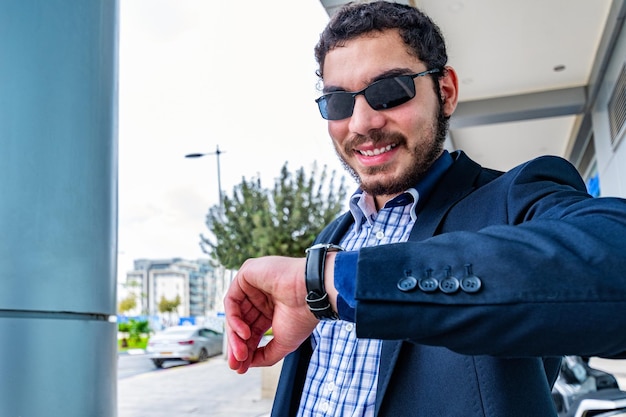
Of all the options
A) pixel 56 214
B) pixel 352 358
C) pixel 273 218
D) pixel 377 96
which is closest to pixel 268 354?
pixel 352 358

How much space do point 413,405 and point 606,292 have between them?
0.48 metres

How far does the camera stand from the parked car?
18.1 metres

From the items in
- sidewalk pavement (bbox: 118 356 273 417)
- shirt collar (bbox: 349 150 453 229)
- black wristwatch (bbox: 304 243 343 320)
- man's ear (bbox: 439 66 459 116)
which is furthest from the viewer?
sidewalk pavement (bbox: 118 356 273 417)

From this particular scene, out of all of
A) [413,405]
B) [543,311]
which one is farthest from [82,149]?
[543,311]

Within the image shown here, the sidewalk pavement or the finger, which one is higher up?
the finger

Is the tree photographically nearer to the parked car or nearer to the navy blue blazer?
the parked car

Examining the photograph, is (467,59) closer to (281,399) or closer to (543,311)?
(281,399)

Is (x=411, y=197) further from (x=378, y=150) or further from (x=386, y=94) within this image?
(x=386, y=94)

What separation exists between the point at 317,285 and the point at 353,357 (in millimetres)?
516

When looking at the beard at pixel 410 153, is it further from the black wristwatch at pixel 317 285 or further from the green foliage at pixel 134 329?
the green foliage at pixel 134 329

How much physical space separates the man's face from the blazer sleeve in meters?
0.56

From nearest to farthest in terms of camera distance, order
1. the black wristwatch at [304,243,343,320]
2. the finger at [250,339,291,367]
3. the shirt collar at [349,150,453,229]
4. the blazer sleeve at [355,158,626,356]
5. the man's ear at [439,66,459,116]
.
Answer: the blazer sleeve at [355,158,626,356] → the black wristwatch at [304,243,343,320] → the finger at [250,339,291,367] → the shirt collar at [349,150,453,229] → the man's ear at [439,66,459,116]

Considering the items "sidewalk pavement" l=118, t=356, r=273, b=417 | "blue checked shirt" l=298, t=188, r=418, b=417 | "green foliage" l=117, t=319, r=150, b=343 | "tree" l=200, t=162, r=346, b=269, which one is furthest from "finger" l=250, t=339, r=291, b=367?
"green foliage" l=117, t=319, r=150, b=343

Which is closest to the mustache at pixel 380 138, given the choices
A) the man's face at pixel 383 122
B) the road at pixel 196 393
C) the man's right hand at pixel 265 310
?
the man's face at pixel 383 122
